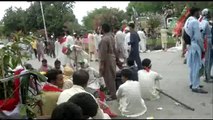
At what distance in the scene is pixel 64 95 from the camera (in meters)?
3.96

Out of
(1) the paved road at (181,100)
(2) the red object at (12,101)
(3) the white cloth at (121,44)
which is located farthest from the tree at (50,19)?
(2) the red object at (12,101)

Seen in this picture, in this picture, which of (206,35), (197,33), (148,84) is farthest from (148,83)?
(206,35)

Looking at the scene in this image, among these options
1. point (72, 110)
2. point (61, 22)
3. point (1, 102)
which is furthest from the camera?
point (61, 22)

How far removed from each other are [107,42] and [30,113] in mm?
3713

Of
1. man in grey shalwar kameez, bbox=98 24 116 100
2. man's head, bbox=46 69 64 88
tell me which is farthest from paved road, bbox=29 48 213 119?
man's head, bbox=46 69 64 88

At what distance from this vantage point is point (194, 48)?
746 cm

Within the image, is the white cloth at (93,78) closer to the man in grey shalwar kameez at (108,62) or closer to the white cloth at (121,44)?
the man in grey shalwar kameez at (108,62)

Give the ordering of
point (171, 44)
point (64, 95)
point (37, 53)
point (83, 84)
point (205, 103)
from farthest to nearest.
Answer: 1. point (171, 44)
2. point (37, 53)
3. point (205, 103)
4. point (83, 84)
5. point (64, 95)

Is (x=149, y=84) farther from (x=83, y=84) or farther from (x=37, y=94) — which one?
(x=37, y=94)

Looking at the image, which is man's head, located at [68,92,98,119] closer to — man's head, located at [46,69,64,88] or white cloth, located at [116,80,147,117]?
man's head, located at [46,69,64,88]

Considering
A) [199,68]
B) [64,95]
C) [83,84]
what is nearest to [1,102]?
[64,95]

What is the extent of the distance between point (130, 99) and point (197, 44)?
227 centimetres

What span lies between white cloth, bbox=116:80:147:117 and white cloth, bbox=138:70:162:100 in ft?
3.02

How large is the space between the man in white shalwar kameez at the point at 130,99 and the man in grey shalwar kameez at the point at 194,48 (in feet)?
6.21
